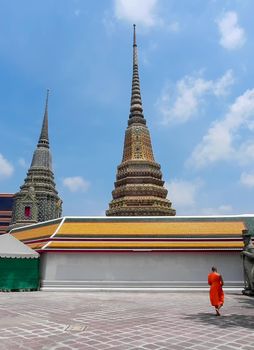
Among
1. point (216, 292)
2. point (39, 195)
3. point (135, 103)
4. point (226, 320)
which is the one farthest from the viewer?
point (39, 195)

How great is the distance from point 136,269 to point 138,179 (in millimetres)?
18057

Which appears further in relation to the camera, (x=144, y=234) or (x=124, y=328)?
(x=144, y=234)

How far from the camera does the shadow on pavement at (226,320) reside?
8977mm

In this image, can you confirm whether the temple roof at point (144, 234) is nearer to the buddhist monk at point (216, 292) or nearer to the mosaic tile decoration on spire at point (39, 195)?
the buddhist monk at point (216, 292)

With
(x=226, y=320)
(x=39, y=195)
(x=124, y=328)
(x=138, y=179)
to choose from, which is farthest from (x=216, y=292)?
(x=39, y=195)

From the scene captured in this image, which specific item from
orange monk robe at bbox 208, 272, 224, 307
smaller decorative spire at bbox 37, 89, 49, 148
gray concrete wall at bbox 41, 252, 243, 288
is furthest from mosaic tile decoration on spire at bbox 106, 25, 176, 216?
orange monk robe at bbox 208, 272, 224, 307

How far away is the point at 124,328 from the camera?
8.48 metres

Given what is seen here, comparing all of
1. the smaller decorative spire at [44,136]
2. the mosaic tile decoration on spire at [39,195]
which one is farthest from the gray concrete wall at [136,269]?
the smaller decorative spire at [44,136]

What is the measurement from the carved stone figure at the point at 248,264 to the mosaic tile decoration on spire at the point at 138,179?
16.5m

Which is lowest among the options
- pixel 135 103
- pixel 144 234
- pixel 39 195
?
pixel 144 234

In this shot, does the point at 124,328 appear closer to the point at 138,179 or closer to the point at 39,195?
the point at 138,179

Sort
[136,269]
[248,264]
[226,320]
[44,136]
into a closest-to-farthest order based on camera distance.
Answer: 1. [226,320]
2. [248,264]
3. [136,269]
4. [44,136]

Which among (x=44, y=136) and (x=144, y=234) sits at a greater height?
(x=44, y=136)

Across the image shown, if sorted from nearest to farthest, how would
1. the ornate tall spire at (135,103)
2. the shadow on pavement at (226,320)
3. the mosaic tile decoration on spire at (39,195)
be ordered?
the shadow on pavement at (226,320) < the ornate tall spire at (135,103) < the mosaic tile decoration on spire at (39,195)
